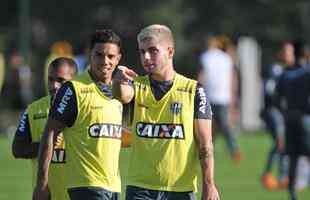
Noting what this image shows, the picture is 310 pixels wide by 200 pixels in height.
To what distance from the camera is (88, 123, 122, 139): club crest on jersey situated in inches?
401

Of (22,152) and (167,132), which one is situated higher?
(167,132)

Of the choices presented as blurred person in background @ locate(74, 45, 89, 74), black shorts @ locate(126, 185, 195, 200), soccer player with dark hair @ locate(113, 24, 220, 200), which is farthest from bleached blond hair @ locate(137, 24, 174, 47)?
blurred person in background @ locate(74, 45, 89, 74)

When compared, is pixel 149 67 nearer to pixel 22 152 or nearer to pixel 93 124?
pixel 93 124

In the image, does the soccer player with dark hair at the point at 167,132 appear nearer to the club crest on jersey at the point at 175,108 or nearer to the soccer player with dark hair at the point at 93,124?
the club crest on jersey at the point at 175,108

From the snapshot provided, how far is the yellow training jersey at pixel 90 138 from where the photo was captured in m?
10.1

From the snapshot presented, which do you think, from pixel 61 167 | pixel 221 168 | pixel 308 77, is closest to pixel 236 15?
pixel 221 168

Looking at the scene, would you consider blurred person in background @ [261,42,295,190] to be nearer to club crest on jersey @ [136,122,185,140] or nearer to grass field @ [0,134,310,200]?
grass field @ [0,134,310,200]

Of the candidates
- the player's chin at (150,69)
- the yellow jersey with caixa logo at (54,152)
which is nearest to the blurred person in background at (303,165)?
the yellow jersey with caixa logo at (54,152)

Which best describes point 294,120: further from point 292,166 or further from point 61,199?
point 61,199

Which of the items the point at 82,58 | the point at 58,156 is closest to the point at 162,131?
the point at 58,156

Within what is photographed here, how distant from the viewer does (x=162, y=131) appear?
32.7 feet

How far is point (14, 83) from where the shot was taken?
129 ft

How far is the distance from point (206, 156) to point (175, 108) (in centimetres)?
43

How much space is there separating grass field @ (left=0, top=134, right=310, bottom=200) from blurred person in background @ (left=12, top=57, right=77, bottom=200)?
222 inches
